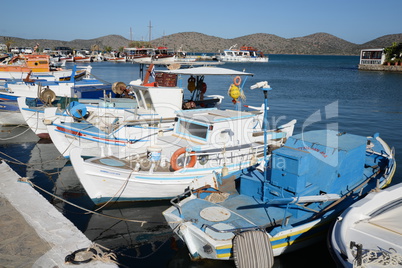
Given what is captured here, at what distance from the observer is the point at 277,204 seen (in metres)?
9.41

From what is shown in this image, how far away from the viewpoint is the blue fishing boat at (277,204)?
7.94 metres

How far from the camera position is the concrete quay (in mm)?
6754

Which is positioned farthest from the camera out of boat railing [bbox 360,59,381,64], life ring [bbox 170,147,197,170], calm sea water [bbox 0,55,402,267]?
boat railing [bbox 360,59,381,64]

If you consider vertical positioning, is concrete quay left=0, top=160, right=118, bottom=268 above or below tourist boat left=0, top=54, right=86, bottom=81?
below

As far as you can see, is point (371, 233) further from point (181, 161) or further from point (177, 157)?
point (181, 161)

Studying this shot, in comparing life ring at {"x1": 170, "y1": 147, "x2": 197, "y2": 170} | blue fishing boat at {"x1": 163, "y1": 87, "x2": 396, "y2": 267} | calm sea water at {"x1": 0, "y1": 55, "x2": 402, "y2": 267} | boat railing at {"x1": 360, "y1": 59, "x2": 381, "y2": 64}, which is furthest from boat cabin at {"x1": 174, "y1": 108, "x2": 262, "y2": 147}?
boat railing at {"x1": 360, "y1": 59, "x2": 381, "y2": 64}

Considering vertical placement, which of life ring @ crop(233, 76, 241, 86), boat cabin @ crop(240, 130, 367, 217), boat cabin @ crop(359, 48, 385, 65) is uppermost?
boat cabin @ crop(359, 48, 385, 65)

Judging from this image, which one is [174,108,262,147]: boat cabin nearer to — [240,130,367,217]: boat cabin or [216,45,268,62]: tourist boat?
[240,130,367,217]: boat cabin

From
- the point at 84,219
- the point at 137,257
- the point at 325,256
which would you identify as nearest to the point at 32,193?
the point at 84,219

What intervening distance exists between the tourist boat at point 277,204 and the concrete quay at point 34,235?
2525mm

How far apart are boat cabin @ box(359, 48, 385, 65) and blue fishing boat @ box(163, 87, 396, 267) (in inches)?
3482

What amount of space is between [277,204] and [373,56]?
95.9 meters

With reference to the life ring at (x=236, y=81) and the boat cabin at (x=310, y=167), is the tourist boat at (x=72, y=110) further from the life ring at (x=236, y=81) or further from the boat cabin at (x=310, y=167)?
the boat cabin at (x=310, y=167)

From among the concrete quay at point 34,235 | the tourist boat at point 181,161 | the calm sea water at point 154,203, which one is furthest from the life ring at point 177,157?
the concrete quay at point 34,235
